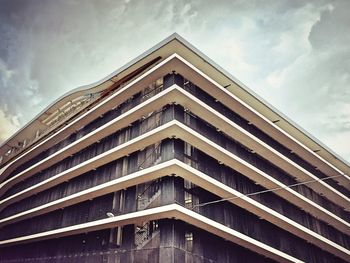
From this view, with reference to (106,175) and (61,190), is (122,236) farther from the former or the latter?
(61,190)

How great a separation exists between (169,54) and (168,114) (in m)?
3.99

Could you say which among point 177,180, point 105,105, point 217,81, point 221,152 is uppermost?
point 217,81

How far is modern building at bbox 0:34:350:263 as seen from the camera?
1543 cm

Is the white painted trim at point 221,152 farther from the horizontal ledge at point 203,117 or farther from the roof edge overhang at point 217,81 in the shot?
the roof edge overhang at point 217,81

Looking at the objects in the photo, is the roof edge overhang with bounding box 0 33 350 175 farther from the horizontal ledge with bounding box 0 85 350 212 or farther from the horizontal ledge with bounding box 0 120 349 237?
the horizontal ledge with bounding box 0 120 349 237

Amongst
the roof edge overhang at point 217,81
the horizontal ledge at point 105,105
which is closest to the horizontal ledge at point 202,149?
the horizontal ledge at point 105,105

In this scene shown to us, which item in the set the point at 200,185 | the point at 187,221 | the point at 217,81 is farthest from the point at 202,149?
the point at 217,81

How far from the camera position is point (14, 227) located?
26.3 m

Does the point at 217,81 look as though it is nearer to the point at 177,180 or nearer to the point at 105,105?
the point at 105,105

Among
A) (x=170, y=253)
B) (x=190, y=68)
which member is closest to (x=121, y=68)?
(x=190, y=68)

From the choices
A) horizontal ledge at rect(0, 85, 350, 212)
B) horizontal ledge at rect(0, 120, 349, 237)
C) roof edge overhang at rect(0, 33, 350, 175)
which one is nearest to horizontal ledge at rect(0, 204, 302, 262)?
horizontal ledge at rect(0, 120, 349, 237)

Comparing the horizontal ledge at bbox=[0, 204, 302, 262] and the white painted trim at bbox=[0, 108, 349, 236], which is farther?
the white painted trim at bbox=[0, 108, 349, 236]

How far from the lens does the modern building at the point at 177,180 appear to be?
1543cm

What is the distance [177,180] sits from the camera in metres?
15.5
